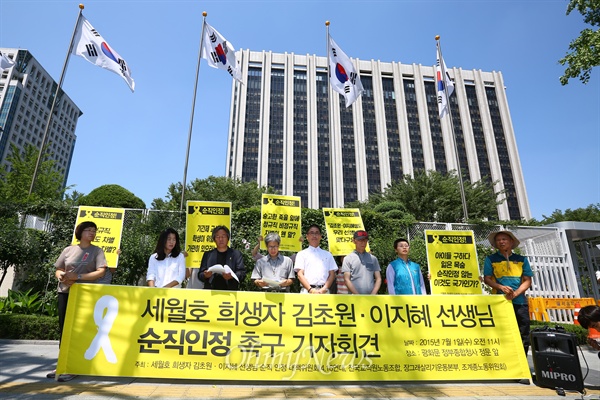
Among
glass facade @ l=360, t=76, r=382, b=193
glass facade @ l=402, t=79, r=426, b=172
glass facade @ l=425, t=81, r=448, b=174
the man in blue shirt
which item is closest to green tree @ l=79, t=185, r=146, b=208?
the man in blue shirt

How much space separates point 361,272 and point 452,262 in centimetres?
373

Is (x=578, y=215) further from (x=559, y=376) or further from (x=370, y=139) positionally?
(x=559, y=376)

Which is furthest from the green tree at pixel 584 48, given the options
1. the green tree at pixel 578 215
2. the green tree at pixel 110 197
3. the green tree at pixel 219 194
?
the green tree at pixel 578 215

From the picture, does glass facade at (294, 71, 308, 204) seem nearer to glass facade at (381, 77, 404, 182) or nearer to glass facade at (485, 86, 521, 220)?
glass facade at (381, 77, 404, 182)

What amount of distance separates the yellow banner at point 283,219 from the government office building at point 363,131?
185 feet

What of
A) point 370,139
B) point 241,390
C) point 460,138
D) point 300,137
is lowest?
point 241,390

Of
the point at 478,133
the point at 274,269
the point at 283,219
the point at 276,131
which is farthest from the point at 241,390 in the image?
the point at 478,133

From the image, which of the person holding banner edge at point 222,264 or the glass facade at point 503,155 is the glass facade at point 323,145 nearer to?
the glass facade at point 503,155

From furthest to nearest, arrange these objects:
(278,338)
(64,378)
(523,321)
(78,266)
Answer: (523,321) < (78,266) < (278,338) < (64,378)

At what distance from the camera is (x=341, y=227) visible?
7.98 metres

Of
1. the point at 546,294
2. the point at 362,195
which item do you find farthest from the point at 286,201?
the point at 362,195

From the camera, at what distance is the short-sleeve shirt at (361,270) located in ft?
15.5

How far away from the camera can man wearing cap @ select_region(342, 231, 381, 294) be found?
15.5 feet

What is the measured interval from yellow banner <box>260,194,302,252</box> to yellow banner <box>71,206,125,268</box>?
130 inches
